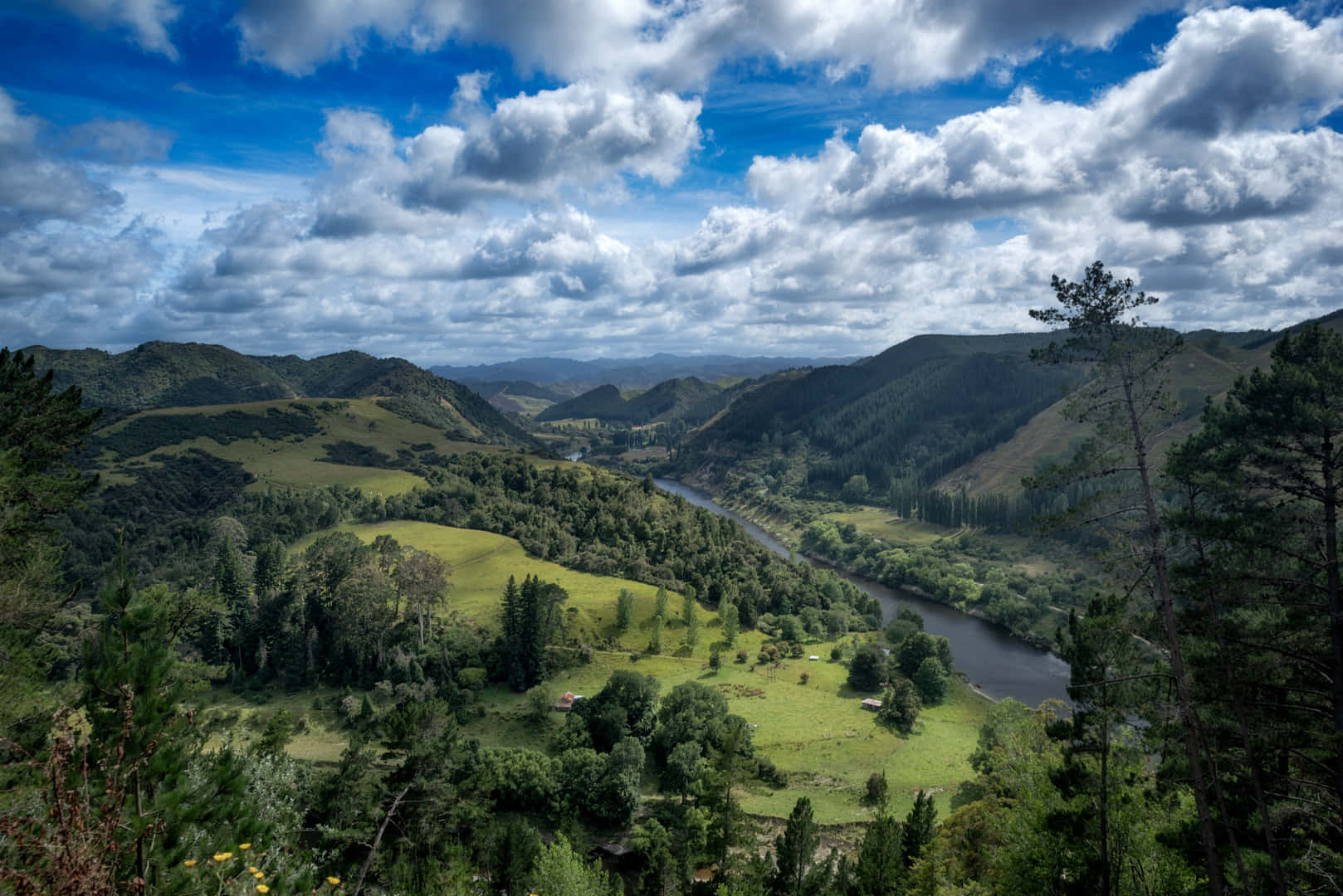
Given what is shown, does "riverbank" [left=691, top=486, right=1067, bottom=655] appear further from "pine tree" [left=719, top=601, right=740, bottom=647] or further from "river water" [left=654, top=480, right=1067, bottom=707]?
"pine tree" [left=719, top=601, right=740, bottom=647]

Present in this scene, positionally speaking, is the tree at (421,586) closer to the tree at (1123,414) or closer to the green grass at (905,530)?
the tree at (1123,414)

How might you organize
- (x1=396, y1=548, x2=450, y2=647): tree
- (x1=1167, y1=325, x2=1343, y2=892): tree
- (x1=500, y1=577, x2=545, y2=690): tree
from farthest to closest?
1. (x1=396, y1=548, x2=450, y2=647): tree
2. (x1=500, y1=577, x2=545, y2=690): tree
3. (x1=1167, y1=325, x2=1343, y2=892): tree

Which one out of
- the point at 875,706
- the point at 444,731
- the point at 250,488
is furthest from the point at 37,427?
the point at 250,488

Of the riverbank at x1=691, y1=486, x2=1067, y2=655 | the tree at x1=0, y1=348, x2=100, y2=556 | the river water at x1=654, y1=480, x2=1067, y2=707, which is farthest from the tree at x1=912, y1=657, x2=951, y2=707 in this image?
the tree at x1=0, y1=348, x2=100, y2=556

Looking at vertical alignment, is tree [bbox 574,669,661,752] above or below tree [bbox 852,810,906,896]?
below

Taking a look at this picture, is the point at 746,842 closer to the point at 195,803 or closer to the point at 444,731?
the point at 444,731
